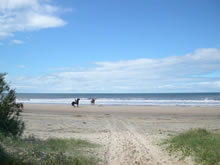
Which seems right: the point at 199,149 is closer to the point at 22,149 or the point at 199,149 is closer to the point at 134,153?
the point at 134,153

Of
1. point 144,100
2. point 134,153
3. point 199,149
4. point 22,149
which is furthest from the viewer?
point 144,100

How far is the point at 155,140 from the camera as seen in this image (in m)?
10.5

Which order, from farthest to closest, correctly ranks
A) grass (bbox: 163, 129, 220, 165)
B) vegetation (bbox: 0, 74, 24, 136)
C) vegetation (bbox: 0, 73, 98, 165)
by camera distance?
vegetation (bbox: 0, 74, 24, 136)
grass (bbox: 163, 129, 220, 165)
vegetation (bbox: 0, 73, 98, 165)

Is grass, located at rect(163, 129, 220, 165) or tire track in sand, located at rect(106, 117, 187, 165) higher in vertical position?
grass, located at rect(163, 129, 220, 165)

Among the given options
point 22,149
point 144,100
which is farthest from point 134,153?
point 144,100

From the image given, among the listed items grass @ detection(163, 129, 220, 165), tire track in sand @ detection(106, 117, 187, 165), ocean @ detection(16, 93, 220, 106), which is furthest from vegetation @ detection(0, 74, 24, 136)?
ocean @ detection(16, 93, 220, 106)

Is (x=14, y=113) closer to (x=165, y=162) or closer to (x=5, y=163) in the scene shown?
(x=5, y=163)

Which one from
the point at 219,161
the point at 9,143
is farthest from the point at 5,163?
the point at 219,161

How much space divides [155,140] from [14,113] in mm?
6149

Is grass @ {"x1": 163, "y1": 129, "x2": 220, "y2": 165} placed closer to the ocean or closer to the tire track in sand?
the tire track in sand

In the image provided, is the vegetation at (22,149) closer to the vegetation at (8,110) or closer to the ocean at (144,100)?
the vegetation at (8,110)

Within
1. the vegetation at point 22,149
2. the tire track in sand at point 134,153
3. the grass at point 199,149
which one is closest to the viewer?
the vegetation at point 22,149

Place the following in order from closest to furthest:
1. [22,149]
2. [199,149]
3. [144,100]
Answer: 1. [22,149]
2. [199,149]
3. [144,100]

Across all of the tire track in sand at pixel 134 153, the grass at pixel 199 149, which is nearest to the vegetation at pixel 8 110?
the tire track in sand at pixel 134 153
